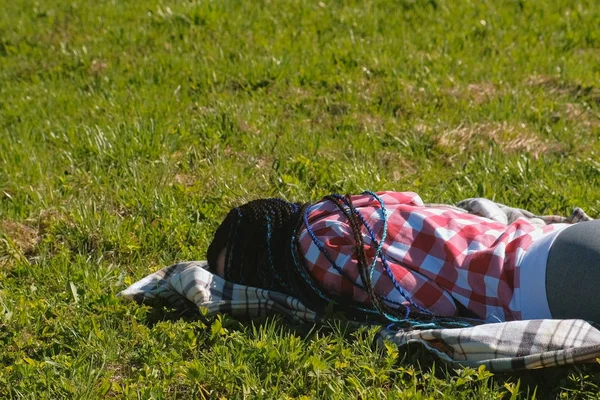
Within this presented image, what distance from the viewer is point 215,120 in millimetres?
5395

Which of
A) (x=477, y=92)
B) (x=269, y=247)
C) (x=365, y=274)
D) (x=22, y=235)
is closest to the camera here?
(x=365, y=274)

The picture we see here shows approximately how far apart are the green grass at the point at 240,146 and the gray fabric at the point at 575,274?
25cm

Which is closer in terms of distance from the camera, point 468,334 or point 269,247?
point 468,334

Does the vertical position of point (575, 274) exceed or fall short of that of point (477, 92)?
it exceeds it

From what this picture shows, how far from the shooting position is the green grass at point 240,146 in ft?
10.5

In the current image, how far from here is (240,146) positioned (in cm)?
516

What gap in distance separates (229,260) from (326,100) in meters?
2.26

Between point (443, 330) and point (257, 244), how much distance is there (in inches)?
36.3

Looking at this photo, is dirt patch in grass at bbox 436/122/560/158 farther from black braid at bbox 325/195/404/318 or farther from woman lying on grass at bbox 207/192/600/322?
black braid at bbox 325/195/404/318

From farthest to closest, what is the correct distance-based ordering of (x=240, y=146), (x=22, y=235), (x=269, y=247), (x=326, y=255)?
1. (x=240, y=146)
2. (x=22, y=235)
3. (x=269, y=247)
4. (x=326, y=255)

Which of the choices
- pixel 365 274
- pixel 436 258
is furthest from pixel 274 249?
pixel 436 258

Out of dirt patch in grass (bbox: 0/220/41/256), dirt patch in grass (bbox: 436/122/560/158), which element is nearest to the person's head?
dirt patch in grass (bbox: 0/220/41/256)

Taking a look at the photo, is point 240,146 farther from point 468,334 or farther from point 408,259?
point 468,334

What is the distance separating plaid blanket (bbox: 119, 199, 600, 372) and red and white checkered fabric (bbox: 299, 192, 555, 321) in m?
0.17
